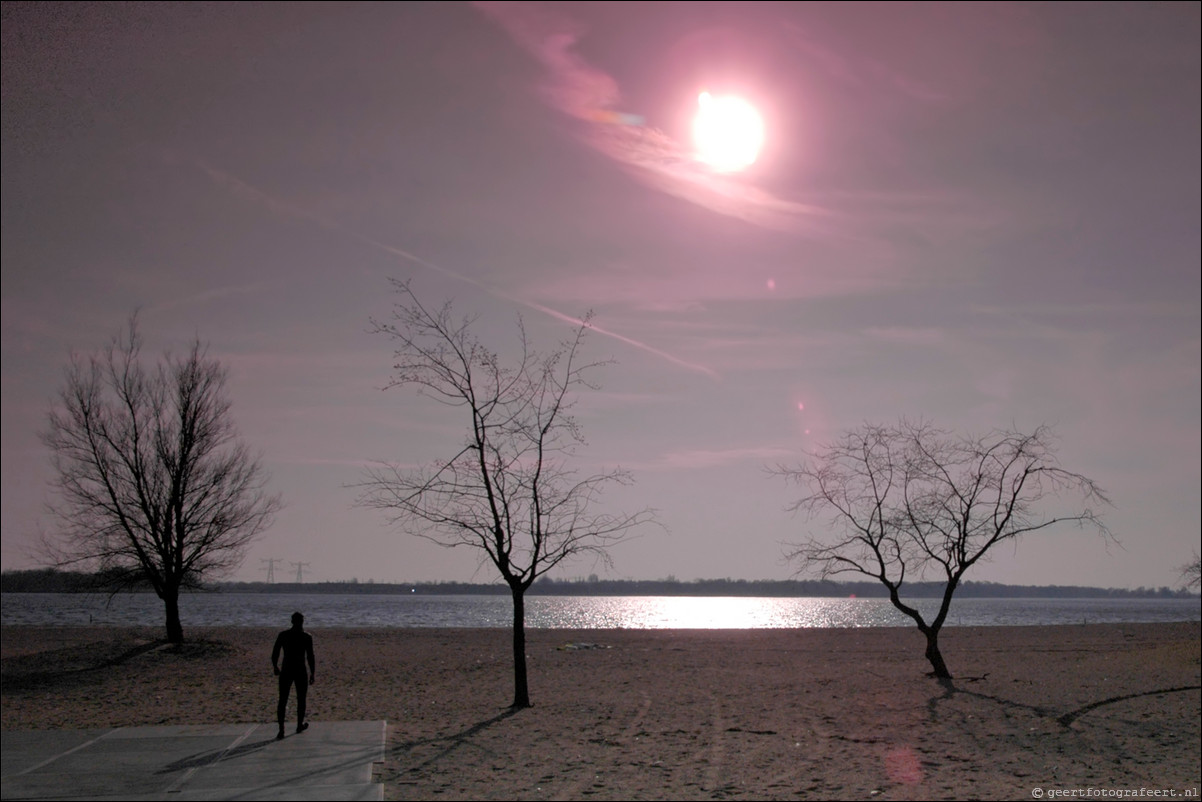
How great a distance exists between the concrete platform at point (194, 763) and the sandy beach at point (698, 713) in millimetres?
575

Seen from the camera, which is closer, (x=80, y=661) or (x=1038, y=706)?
(x=1038, y=706)

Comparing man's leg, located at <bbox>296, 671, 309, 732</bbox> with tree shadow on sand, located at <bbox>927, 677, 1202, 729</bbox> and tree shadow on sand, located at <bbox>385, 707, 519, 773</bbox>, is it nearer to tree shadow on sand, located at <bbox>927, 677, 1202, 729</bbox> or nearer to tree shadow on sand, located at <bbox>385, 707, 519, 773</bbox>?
tree shadow on sand, located at <bbox>385, 707, 519, 773</bbox>

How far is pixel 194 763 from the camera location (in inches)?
412

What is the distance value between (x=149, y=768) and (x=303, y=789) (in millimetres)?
2365

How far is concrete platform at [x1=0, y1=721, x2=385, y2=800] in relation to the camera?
916 cm

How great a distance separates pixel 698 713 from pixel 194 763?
8.15m

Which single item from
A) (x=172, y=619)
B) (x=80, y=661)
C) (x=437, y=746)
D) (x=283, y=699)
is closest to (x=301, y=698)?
(x=283, y=699)

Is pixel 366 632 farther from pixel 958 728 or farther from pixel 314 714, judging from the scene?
pixel 958 728

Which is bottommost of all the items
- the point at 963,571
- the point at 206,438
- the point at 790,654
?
the point at 790,654

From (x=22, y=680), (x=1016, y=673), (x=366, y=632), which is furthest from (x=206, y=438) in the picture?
(x=1016, y=673)

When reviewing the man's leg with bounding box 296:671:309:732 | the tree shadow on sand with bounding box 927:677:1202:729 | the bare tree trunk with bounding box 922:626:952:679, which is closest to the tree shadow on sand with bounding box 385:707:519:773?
the man's leg with bounding box 296:671:309:732

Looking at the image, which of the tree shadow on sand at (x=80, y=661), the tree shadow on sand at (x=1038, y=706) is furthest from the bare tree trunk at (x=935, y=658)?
the tree shadow on sand at (x=80, y=661)

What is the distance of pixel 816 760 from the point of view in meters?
12.0

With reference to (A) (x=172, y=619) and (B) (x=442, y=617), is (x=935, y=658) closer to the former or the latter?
(A) (x=172, y=619)
